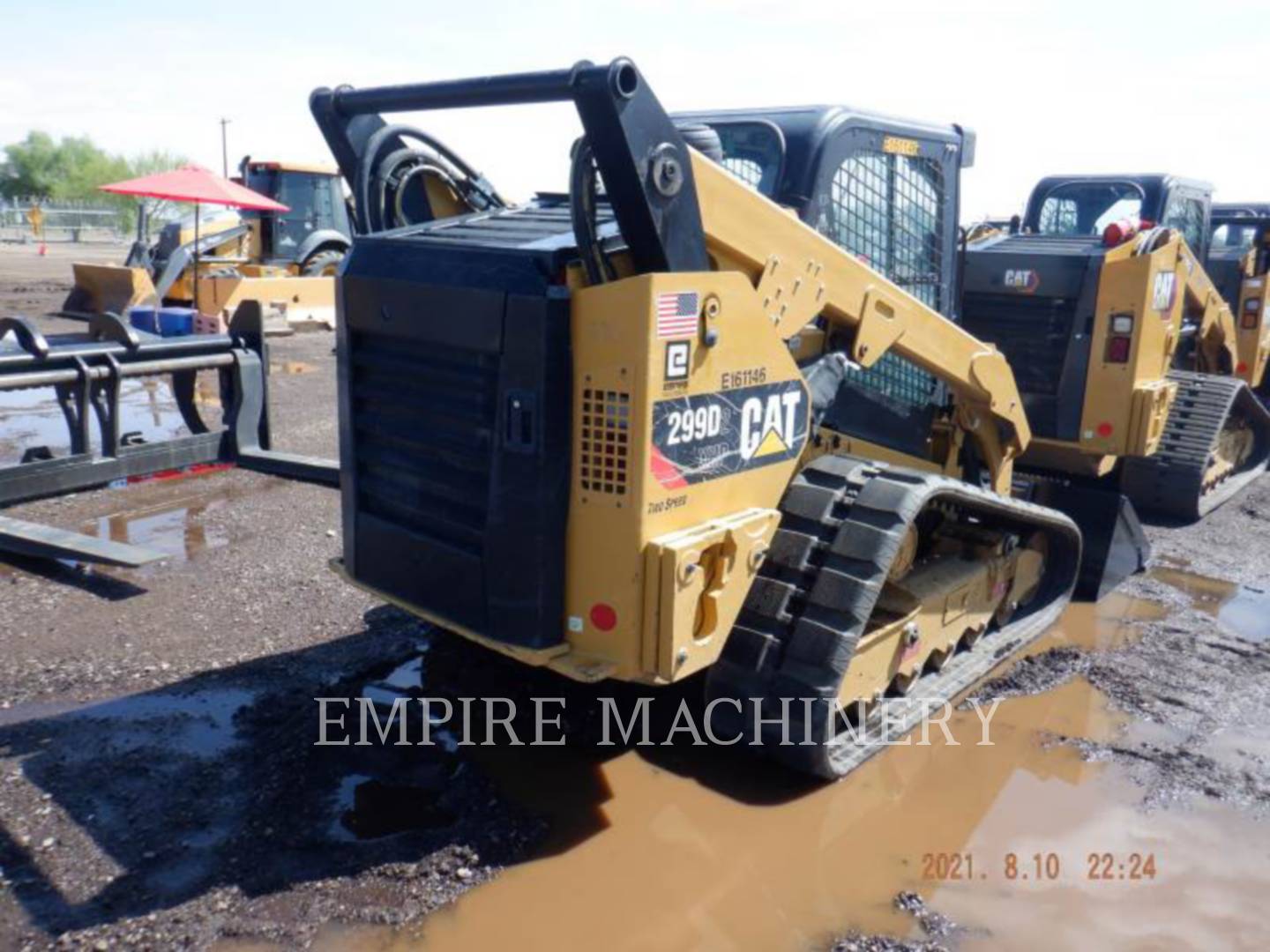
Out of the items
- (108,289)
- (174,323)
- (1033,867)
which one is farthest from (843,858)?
(108,289)

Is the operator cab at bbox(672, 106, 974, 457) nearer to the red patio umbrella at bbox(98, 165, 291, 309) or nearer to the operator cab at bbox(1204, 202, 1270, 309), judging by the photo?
the operator cab at bbox(1204, 202, 1270, 309)

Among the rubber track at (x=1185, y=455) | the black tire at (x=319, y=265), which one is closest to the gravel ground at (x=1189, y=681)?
the rubber track at (x=1185, y=455)

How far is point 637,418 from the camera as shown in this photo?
10.5 feet

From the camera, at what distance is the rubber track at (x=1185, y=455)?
25.3ft

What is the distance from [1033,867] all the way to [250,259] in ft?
56.3

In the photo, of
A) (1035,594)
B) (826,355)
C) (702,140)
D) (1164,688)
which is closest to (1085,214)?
(1035,594)

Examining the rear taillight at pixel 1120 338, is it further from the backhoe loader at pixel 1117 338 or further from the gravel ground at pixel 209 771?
the gravel ground at pixel 209 771

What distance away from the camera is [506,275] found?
3.29m

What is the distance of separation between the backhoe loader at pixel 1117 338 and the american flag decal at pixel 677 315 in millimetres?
4437

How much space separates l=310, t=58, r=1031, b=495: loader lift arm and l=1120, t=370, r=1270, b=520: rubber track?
3.51 m

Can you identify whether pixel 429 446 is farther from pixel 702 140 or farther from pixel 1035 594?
pixel 1035 594

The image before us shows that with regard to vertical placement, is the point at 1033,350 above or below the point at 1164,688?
above

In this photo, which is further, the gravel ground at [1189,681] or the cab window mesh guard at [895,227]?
the cab window mesh guard at [895,227]

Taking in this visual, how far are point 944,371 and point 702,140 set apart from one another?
5.33 feet
